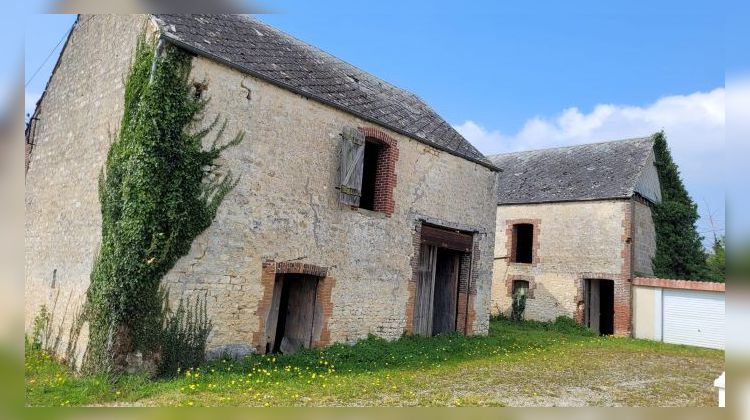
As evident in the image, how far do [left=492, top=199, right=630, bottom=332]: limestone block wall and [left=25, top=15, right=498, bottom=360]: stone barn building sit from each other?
6739 millimetres

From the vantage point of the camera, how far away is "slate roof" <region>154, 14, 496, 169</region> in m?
8.93

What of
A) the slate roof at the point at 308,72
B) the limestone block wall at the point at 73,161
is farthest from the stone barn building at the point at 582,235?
the limestone block wall at the point at 73,161

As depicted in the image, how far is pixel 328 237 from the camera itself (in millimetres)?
10219

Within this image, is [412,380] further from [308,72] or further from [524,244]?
[524,244]

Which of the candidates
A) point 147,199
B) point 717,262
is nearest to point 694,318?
point 717,262

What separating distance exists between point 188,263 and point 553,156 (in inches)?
711

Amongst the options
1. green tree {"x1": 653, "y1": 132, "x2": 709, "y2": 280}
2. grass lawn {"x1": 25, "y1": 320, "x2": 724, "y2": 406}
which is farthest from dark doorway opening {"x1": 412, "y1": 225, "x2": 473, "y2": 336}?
green tree {"x1": 653, "y1": 132, "x2": 709, "y2": 280}

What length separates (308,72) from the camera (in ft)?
36.6

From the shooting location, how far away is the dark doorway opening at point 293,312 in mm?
10031

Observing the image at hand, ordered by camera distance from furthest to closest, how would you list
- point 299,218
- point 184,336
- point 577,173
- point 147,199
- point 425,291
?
point 577,173
point 425,291
point 299,218
point 184,336
point 147,199

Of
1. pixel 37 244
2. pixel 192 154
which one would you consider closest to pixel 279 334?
pixel 192 154

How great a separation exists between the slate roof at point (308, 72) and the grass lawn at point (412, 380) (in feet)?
16.5

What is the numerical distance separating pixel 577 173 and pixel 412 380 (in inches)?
575

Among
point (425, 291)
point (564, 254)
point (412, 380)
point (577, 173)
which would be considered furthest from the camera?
point (577, 173)
